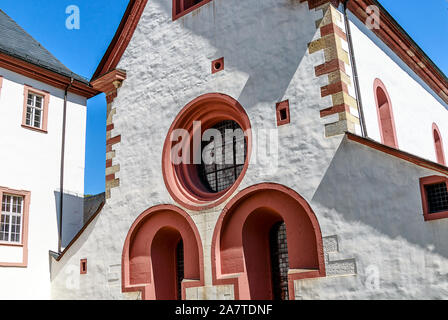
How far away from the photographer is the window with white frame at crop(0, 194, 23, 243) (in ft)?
45.7

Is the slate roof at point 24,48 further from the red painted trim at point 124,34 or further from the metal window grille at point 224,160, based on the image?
the metal window grille at point 224,160

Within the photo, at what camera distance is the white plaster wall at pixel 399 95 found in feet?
34.3

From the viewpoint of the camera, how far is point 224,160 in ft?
38.0

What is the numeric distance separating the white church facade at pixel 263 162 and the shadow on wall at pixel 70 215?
138 cm

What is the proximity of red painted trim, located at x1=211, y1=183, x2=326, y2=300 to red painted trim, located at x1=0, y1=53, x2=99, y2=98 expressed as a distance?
873cm

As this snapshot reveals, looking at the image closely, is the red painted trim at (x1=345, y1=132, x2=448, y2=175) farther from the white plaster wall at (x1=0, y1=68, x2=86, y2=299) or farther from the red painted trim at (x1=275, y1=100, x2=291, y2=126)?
the white plaster wall at (x1=0, y1=68, x2=86, y2=299)

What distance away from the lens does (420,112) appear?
13.8 m

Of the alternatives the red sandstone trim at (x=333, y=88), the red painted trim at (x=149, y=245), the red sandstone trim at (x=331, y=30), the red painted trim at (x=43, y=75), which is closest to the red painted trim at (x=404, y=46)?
the red sandstone trim at (x=331, y=30)

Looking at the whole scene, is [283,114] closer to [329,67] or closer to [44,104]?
[329,67]

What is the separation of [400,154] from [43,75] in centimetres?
1180

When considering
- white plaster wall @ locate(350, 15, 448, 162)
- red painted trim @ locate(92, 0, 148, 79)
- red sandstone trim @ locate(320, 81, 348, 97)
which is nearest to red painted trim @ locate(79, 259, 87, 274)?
red painted trim @ locate(92, 0, 148, 79)

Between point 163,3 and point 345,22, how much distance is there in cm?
527

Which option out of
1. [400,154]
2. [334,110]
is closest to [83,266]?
[334,110]

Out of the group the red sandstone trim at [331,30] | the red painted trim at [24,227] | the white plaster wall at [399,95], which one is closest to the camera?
the red sandstone trim at [331,30]
